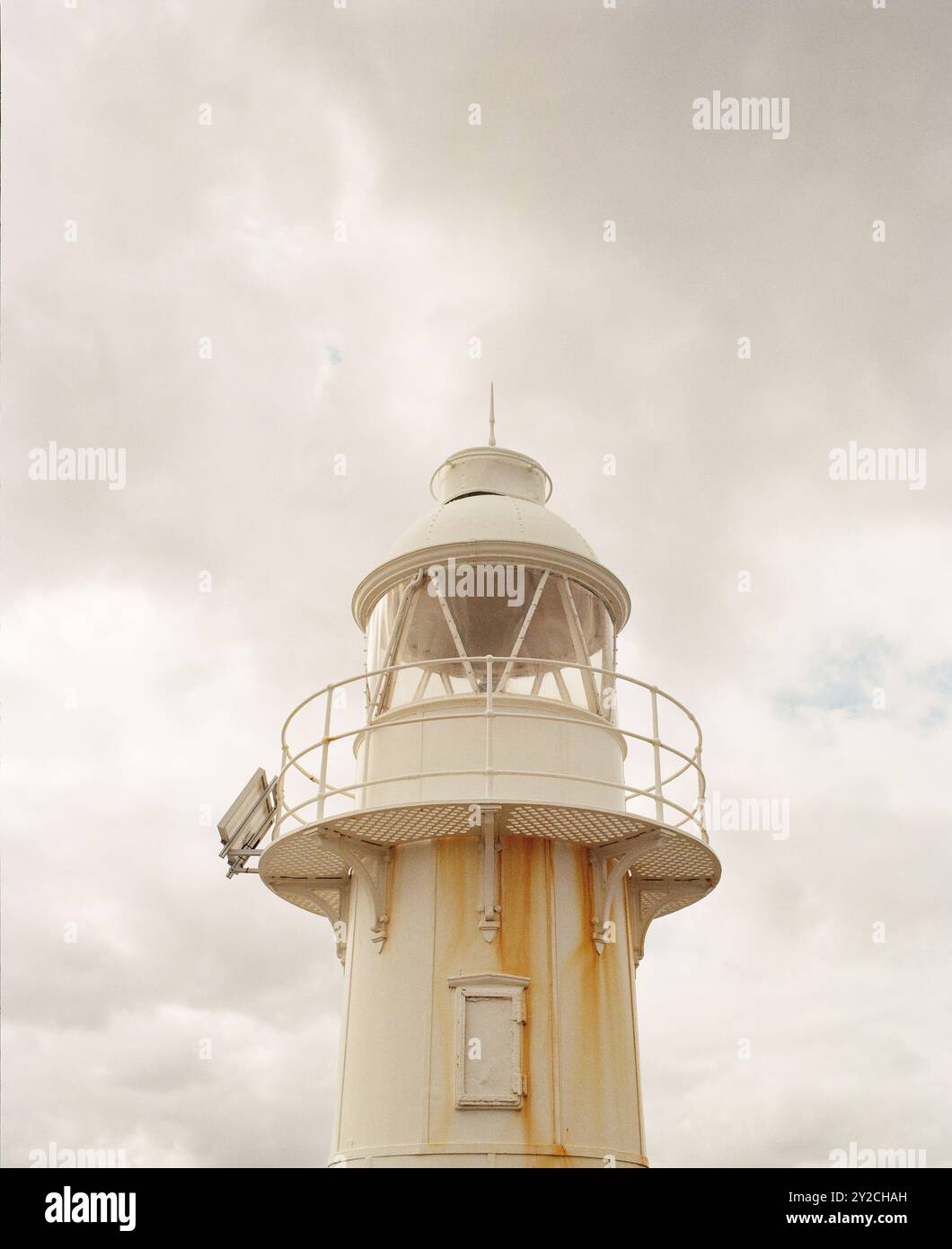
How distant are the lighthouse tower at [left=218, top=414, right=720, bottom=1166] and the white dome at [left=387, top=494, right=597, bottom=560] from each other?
1.6 inches

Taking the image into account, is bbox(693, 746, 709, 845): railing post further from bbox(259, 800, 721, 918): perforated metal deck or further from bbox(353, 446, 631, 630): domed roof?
bbox(353, 446, 631, 630): domed roof

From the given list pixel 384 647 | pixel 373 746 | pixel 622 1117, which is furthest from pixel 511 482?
pixel 622 1117

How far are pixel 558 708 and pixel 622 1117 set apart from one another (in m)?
4.65

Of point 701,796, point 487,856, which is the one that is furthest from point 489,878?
point 701,796

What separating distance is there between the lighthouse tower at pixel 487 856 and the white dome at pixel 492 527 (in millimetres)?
41

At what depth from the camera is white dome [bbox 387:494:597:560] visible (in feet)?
47.4

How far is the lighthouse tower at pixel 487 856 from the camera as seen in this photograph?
471 inches

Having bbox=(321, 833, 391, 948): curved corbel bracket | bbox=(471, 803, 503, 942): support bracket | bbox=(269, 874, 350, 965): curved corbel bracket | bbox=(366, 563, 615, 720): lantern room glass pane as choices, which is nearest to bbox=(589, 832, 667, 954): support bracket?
A: bbox=(471, 803, 503, 942): support bracket

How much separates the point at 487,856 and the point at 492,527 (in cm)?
430

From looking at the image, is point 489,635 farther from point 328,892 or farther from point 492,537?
point 328,892

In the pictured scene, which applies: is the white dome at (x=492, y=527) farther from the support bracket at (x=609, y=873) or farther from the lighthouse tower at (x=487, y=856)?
the support bracket at (x=609, y=873)

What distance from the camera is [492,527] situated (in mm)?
14547
